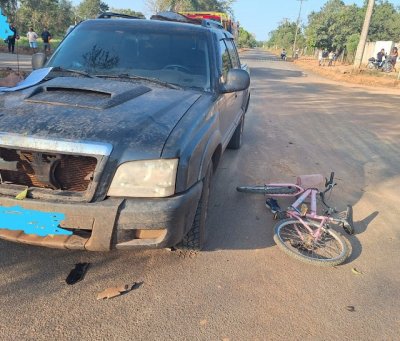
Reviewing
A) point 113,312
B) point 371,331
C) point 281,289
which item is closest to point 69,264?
point 113,312

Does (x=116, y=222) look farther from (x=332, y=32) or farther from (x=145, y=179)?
(x=332, y=32)

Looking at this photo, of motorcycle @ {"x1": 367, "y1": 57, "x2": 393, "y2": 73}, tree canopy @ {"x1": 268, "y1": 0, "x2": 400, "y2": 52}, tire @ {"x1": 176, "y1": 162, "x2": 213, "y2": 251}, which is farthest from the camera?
tree canopy @ {"x1": 268, "y1": 0, "x2": 400, "y2": 52}

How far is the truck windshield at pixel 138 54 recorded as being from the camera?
353 centimetres

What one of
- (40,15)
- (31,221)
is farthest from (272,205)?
(40,15)

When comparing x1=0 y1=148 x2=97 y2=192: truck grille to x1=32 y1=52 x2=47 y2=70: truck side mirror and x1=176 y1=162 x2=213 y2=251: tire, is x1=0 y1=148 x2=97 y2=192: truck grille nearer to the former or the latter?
x1=176 y1=162 x2=213 y2=251: tire

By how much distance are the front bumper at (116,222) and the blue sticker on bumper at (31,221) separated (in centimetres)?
3

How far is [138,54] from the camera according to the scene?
363cm

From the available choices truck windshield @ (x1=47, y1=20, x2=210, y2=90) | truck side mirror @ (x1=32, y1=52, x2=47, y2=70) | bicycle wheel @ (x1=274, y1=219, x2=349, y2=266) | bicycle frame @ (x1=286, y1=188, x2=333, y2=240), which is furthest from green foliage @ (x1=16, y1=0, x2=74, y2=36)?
bicycle wheel @ (x1=274, y1=219, x2=349, y2=266)

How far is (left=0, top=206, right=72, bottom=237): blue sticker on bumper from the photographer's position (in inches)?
90.1

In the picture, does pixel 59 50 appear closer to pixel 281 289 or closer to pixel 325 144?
pixel 281 289

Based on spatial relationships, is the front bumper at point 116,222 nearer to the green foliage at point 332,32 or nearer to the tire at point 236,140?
the tire at point 236,140

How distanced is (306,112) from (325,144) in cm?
367

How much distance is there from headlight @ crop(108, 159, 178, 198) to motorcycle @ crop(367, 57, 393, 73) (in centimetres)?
2964

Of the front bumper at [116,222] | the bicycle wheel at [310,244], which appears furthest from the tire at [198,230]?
the bicycle wheel at [310,244]
